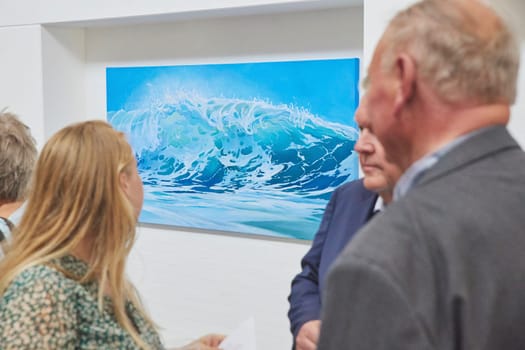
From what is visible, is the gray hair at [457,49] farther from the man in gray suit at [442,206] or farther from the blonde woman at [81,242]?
the blonde woman at [81,242]

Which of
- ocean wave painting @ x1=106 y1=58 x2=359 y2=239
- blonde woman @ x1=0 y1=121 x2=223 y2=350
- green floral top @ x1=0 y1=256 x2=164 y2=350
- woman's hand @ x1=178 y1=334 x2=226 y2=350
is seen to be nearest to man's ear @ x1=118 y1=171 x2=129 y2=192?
blonde woman @ x1=0 y1=121 x2=223 y2=350

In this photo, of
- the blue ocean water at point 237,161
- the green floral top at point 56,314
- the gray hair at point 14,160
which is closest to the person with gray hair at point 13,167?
the gray hair at point 14,160

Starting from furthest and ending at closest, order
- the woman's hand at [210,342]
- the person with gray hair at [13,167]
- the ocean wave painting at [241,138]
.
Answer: the ocean wave painting at [241,138]
the person with gray hair at [13,167]
the woman's hand at [210,342]

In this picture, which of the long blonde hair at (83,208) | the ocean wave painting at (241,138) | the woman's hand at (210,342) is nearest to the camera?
the long blonde hair at (83,208)

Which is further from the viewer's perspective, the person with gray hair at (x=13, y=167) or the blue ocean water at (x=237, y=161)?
the blue ocean water at (x=237, y=161)

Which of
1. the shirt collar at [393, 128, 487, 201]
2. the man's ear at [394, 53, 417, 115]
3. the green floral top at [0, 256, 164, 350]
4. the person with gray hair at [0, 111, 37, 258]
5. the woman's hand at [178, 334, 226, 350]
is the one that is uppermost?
the man's ear at [394, 53, 417, 115]

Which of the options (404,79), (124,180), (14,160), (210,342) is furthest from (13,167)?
(404,79)

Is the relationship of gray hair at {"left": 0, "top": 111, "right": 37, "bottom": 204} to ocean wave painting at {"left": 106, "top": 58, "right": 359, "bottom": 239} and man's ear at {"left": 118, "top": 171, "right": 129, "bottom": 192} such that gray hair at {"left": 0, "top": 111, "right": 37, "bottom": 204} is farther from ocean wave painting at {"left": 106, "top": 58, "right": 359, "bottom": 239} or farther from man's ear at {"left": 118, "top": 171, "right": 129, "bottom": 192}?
ocean wave painting at {"left": 106, "top": 58, "right": 359, "bottom": 239}

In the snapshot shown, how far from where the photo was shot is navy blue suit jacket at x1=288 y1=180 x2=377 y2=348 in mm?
1970

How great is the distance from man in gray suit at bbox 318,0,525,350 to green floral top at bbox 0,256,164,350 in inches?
29.4

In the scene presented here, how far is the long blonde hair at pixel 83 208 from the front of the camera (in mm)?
1583

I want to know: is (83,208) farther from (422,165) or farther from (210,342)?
(422,165)

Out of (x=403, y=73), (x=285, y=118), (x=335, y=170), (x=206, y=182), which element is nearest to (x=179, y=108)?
(x=206, y=182)

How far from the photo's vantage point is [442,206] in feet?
2.97
